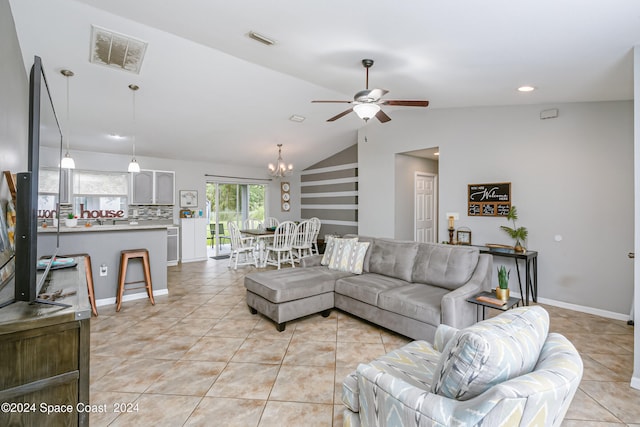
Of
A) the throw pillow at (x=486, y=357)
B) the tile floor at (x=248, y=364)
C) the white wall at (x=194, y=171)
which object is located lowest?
the tile floor at (x=248, y=364)

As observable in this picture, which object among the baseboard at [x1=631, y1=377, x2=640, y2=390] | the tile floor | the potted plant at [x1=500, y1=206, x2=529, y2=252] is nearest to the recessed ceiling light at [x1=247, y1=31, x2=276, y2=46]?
Result: the tile floor

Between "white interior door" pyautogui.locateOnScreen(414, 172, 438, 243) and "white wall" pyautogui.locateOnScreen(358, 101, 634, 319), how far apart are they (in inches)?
44.8

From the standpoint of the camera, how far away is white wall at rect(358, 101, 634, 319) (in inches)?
136

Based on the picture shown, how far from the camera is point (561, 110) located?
3.78 meters

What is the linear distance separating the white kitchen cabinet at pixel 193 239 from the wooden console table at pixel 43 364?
6.00 meters

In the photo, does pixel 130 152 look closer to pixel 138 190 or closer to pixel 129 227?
pixel 138 190

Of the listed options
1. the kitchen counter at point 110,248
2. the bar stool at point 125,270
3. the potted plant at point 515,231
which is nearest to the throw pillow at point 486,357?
the potted plant at point 515,231

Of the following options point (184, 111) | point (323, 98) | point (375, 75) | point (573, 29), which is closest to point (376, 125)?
point (323, 98)

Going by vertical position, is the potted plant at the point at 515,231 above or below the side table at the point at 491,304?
above

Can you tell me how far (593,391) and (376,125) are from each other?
4951mm

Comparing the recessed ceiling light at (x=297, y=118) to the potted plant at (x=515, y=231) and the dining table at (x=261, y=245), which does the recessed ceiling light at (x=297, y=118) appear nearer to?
the dining table at (x=261, y=245)

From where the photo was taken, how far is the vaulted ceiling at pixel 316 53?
6.75 ft

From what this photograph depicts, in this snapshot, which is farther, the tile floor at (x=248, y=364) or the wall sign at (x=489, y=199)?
the wall sign at (x=489, y=199)

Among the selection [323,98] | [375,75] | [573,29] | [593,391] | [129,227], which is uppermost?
[323,98]
